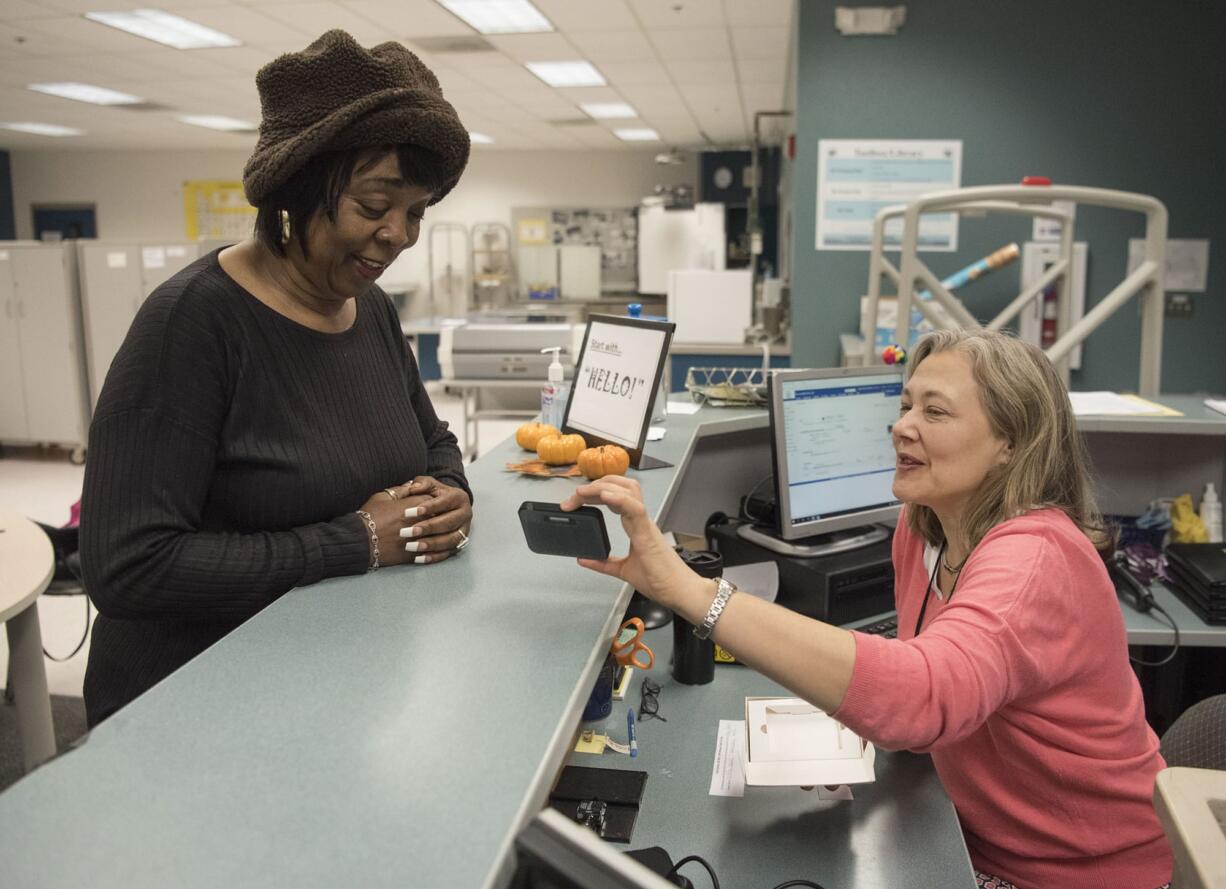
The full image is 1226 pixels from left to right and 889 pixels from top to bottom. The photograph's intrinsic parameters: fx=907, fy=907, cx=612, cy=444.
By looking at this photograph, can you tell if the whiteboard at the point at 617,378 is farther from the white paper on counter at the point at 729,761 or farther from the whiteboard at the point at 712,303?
the whiteboard at the point at 712,303

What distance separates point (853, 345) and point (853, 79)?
3.87 ft

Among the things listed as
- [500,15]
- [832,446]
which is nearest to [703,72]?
[500,15]

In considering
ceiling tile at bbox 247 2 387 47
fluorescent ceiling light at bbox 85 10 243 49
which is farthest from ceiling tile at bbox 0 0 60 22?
ceiling tile at bbox 247 2 387 47

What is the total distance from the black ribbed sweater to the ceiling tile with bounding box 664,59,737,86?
5.97m

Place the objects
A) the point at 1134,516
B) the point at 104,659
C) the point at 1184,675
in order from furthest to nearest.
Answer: the point at 1134,516
the point at 1184,675
the point at 104,659

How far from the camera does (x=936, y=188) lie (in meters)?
3.99

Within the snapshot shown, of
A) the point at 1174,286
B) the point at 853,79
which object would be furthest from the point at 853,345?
the point at 1174,286

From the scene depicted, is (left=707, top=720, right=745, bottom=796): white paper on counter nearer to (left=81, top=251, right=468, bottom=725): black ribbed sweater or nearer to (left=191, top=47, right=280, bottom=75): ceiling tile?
(left=81, top=251, right=468, bottom=725): black ribbed sweater

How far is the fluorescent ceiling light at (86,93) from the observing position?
24.0 ft

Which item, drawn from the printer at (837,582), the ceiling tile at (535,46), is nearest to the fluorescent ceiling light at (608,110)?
the ceiling tile at (535,46)

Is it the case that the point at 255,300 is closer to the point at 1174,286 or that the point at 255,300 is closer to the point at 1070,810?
the point at 1070,810

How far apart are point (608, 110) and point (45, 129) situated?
20.3 ft

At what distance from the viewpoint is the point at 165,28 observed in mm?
5570

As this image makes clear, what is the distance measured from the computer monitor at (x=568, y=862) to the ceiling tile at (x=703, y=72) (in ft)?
21.9
